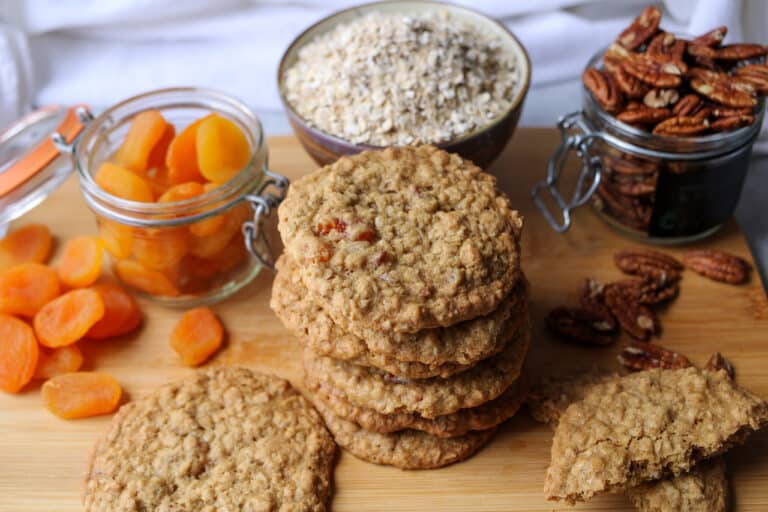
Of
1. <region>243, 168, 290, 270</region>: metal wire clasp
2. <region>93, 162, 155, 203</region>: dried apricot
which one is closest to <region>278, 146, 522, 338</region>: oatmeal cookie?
<region>243, 168, 290, 270</region>: metal wire clasp

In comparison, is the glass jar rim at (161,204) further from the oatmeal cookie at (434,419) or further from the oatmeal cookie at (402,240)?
the oatmeal cookie at (434,419)

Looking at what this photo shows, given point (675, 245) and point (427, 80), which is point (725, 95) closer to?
point (675, 245)

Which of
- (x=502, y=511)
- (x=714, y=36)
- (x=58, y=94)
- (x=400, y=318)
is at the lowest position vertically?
(x=502, y=511)

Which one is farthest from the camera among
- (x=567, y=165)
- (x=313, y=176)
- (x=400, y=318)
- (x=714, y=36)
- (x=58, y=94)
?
(x=58, y=94)

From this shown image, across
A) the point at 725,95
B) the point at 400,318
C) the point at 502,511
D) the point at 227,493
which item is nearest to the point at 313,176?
the point at 400,318

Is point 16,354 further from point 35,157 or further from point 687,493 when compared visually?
point 687,493

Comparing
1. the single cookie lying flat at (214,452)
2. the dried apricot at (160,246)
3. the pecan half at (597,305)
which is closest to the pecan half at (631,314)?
the pecan half at (597,305)
